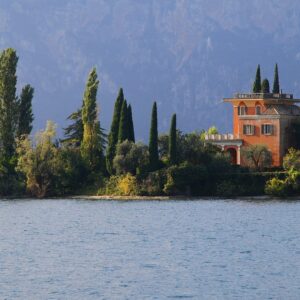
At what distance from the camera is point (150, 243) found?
61.9 metres

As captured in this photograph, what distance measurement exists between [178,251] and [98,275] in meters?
8.52

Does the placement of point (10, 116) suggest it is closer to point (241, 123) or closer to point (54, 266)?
point (241, 123)

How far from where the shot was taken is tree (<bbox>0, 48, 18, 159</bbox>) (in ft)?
344

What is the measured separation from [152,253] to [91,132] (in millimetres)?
47455

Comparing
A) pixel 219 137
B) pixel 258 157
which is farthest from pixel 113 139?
pixel 219 137

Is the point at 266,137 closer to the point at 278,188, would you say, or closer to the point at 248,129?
the point at 248,129

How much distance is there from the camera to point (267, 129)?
108188 mm

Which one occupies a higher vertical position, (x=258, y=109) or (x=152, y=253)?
(x=258, y=109)

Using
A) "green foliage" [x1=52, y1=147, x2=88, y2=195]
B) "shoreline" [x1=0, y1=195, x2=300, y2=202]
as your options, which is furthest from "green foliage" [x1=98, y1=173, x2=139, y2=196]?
"green foliage" [x1=52, y1=147, x2=88, y2=195]

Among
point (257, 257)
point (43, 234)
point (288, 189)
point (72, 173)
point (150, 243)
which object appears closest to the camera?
point (257, 257)

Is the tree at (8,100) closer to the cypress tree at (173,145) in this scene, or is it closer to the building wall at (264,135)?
the cypress tree at (173,145)

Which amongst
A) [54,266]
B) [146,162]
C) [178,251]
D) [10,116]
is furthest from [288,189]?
[54,266]

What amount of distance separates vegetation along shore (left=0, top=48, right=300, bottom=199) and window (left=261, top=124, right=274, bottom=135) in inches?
184

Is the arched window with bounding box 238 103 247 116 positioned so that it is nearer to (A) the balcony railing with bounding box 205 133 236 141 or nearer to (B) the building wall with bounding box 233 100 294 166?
(B) the building wall with bounding box 233 100 294 166
